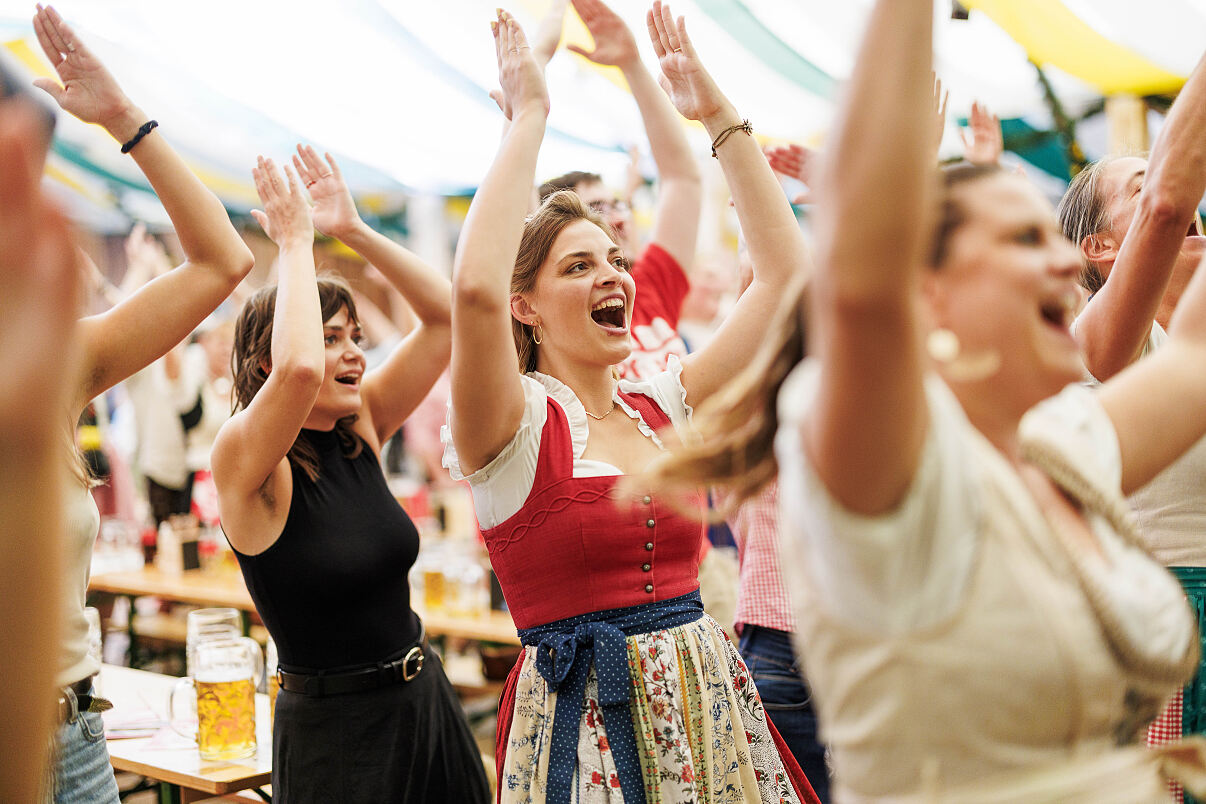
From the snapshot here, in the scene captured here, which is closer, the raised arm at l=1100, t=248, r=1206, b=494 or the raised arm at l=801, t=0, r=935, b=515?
the raised arm at l=801, t=0, r=935, b=515

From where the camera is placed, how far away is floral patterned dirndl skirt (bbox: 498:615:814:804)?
4.46 feet

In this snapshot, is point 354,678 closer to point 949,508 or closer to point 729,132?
point 729,132

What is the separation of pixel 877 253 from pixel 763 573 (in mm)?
1601

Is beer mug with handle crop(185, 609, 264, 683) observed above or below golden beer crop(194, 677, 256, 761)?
above

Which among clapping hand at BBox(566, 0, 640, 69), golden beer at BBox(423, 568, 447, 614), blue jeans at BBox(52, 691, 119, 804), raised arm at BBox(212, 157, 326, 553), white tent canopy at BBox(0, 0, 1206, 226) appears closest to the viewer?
blue jeans at BBox(52, 691, 119, 804)

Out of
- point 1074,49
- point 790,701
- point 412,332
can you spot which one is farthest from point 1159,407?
point 1074,49

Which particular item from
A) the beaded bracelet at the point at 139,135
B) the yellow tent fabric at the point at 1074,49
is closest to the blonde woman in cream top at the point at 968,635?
the beaded bracelet at the point at 139,135

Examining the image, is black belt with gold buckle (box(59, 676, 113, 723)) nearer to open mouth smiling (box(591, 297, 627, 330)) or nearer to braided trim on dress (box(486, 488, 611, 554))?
braided trim on dress (box(486, 488, 611, 554))

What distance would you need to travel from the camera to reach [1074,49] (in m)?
4.02

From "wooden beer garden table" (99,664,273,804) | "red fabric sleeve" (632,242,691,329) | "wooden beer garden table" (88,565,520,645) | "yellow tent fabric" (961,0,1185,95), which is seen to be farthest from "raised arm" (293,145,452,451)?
"yellow tent fabric" (961,0,1185,95)

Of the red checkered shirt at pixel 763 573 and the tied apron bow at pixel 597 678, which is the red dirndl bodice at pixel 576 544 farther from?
the red checkered shirt at pixel 763 573

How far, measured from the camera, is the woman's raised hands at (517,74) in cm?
138

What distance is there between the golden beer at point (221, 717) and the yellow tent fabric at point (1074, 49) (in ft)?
11.3

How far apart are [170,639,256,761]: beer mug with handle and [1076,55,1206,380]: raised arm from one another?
1783 mm
